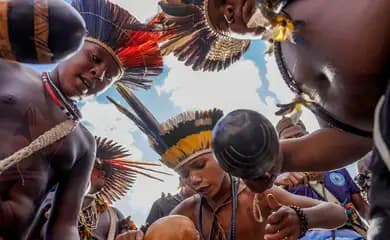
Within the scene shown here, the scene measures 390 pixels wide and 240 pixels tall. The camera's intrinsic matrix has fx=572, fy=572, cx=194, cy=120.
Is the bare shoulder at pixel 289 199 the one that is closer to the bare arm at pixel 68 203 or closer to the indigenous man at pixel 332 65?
the bare arm at pixel 68 203

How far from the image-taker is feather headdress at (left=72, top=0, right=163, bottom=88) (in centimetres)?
306

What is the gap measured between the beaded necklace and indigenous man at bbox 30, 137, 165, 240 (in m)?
1.28

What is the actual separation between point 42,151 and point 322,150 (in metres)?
1.25

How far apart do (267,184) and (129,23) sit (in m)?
1.87

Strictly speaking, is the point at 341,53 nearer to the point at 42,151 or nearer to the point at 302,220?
the point at 302,220

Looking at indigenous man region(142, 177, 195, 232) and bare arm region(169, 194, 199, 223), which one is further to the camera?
indigenous man region(142, 177, 195, 232)

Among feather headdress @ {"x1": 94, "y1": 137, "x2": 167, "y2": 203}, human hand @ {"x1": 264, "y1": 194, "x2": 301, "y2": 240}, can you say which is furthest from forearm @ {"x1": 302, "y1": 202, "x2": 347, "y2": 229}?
feather headdress @ {"x1": 94, "y1": 137, "x2": 167, "y2": 203}

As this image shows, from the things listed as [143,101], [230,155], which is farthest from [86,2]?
[230,155]

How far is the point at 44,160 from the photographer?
242cm

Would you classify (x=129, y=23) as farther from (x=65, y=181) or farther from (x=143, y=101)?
(x=65, y=181)

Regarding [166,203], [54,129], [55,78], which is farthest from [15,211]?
[166,203]

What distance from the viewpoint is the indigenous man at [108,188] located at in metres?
4.01

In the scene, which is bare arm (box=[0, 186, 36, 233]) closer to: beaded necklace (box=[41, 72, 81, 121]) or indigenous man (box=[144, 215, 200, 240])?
beaded necklace (box=[41, 72, 81, 121])

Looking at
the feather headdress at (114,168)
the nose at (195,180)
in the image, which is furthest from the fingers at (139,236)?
the feather headdress at (114,168)
